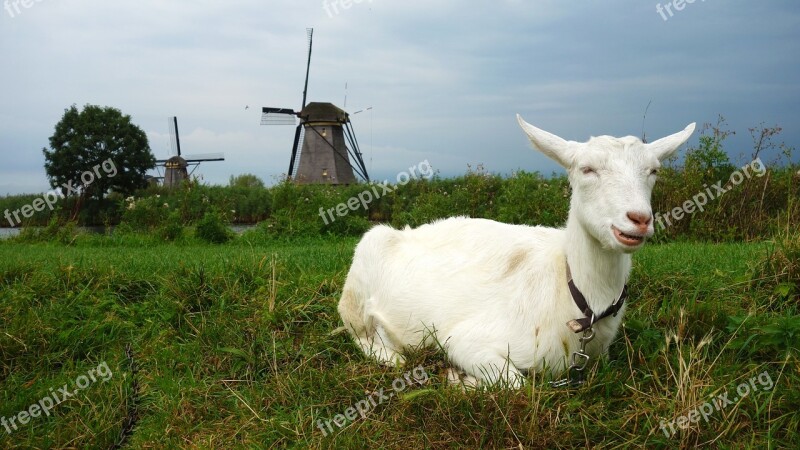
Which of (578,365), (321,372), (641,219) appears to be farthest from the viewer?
(321,372)

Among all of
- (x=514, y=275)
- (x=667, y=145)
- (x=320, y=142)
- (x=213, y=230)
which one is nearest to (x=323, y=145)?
(x=320, y=142)

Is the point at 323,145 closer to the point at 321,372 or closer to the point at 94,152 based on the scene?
the point at 94,152

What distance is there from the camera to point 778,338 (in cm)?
412

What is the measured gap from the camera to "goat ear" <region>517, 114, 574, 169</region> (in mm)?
3604

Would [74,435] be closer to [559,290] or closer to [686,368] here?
[559,290]

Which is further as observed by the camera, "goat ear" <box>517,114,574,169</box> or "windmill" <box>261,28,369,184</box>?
"windmill" <box>261,28,369,184</box>

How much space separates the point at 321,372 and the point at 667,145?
2.68m

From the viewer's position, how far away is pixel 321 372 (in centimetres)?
446

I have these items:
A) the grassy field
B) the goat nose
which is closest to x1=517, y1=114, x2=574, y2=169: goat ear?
the goat nose

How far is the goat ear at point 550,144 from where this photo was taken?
360cm

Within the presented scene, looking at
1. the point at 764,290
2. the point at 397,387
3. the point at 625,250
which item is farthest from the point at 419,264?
the point at 764,290

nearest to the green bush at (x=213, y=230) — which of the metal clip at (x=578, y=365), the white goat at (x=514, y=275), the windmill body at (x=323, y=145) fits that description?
the white goat at (x=514, y=275)

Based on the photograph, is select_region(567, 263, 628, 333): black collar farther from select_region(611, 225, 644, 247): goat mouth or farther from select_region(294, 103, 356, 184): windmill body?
select_region(294, 103, 356, 184): windmill body

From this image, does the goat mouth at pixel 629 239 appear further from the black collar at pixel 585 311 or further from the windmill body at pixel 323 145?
the windmill body at pixel 323 145
